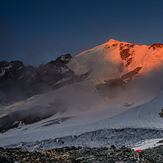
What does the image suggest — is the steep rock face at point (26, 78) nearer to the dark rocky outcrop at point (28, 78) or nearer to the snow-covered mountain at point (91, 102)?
the dark rocky outcrop at point (28, 78)

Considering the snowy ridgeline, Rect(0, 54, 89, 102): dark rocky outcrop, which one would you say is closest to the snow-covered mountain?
A: the snowy ridgeline

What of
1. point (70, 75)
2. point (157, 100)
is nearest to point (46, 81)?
point (70, 75)

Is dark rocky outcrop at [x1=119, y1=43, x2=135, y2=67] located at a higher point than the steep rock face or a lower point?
higher

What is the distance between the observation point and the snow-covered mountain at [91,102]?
22.9 metres

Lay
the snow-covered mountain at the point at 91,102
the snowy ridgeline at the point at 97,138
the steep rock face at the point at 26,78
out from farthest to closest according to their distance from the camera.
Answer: the steep rock face at the point at 26,78
the snow-covered mountain at the point at 91,102
the snowy ridgeline at the point at 97,138

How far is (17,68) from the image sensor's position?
82688 millimetres

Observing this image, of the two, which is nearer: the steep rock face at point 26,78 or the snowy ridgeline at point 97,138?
the snowy ridgeline at point 97,138

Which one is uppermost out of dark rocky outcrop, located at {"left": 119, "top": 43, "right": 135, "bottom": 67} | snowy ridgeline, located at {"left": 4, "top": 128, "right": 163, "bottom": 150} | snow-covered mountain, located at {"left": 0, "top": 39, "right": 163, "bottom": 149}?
dark rocky outcrop, located at {"left": 119, "top": 43, "right": 135, "bottom": 67}

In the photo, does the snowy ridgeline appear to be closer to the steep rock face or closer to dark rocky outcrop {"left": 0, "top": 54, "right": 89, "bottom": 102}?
dark rocky outcrop {"left": 0, "top": 54, "right": 89, "bottom": 102}

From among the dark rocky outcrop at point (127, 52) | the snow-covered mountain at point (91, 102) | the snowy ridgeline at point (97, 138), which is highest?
the dark rocky outcrop at point (127, 52)

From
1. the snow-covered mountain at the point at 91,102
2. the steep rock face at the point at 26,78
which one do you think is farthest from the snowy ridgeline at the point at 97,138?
the steep rock face at the point at 26,78

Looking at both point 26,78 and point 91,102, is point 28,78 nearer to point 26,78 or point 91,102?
point 26,78

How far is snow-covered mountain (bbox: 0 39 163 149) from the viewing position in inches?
901

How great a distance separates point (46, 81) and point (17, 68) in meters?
17.5
